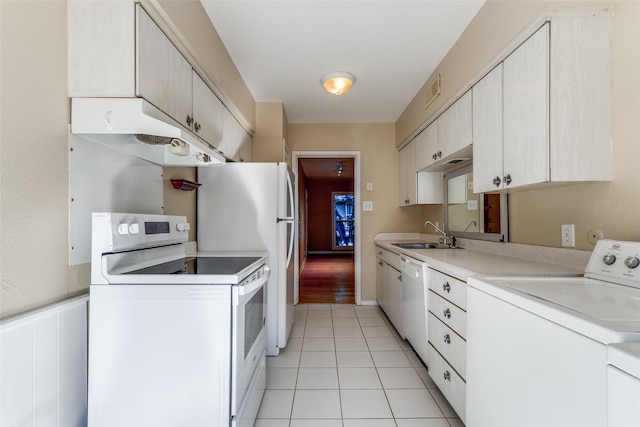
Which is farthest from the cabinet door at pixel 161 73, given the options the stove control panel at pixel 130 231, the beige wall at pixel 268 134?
the beige wall at pixel 268 134

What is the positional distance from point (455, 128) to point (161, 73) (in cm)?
194

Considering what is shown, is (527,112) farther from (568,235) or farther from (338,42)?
(338,42)

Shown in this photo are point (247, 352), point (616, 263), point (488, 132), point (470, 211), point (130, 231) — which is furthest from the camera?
point (470, 211)

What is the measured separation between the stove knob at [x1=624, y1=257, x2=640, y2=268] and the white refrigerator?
1.87m

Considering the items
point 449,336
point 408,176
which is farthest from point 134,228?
point 408,176

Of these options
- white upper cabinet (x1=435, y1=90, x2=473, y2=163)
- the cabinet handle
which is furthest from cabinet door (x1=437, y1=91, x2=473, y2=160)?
the cabinet handle

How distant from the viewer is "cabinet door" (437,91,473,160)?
6.42 feet

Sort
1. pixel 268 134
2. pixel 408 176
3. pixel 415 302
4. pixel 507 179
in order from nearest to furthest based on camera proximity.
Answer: pixel 507 179
pixel 415 302
pixel 268 134
pixel 408 176

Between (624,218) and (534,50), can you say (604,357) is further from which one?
(534,50)

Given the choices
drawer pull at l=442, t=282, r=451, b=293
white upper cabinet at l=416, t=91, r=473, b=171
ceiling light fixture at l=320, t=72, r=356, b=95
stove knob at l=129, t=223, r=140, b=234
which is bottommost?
drawer pull at l=442, t=282, r=451, b=293

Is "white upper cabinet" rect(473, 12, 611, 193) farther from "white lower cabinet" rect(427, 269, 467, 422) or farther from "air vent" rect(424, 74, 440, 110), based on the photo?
"air vent" rect(424, 74, 440, 110)

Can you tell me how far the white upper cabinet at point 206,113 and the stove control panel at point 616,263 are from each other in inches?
80.1

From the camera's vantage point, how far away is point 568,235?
1456 mm

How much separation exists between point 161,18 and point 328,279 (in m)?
4.52
